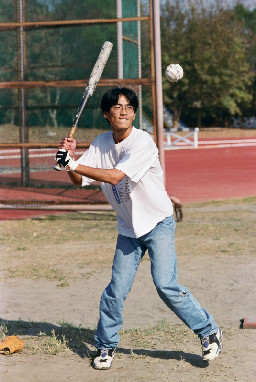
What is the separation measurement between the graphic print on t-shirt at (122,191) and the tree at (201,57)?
4578 centimetres

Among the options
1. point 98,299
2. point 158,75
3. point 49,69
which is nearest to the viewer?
point 98,299

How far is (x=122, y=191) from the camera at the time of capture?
471 centimetres

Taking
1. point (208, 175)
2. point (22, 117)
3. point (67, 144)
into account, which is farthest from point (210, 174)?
point (67, 144)

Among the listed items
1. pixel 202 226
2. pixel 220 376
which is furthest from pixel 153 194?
pixel 202 226

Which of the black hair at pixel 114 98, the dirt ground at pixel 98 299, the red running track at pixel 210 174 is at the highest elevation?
the black hair at pixel 114 98

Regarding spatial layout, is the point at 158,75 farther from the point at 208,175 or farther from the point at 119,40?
the point at 208,175

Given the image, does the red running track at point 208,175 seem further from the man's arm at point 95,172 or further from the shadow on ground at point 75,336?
the man's arm at point 95,172

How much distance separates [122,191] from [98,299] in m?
2.40

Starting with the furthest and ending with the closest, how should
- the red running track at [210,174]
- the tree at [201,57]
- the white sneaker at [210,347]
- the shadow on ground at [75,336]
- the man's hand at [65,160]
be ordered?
the tree at [201,57], the red running track at [210,174], the shadow on ground at [75,336], the white sneaker at [210,347], the man's hand at [65,160]

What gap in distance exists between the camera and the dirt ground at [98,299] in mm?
4828

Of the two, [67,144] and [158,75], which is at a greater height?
[158,75]

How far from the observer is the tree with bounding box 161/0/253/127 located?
2028 inches

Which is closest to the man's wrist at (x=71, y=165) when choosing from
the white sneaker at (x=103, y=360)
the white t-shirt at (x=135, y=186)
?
the white t-shirt at (x=135, y=186)

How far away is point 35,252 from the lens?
9172mm
